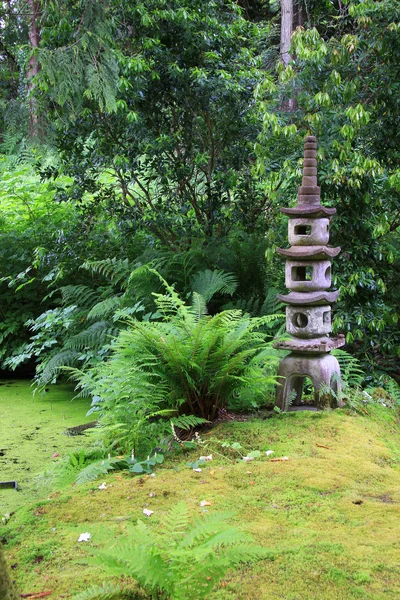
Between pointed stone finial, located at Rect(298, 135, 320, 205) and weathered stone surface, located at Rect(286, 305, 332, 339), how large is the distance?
69 centimetres

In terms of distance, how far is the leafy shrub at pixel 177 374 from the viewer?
3.74 metres

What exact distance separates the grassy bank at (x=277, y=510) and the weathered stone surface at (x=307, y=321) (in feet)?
1.68

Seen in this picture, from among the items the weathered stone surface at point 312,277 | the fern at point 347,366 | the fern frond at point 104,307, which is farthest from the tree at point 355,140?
the fern frond at point 104,307

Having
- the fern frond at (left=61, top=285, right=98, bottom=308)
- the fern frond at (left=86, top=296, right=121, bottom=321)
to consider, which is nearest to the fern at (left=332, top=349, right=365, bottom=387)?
the fern frond at (left=86, top=296, right=121, bottom=321)

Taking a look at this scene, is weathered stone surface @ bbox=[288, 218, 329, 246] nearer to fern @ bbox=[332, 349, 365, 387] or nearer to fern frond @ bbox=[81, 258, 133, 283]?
fern @ bbox=[332, 349, 365, 387]

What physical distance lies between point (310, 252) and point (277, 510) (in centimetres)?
185

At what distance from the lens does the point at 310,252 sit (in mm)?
4109

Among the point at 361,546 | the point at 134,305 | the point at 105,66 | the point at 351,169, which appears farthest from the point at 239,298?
the point at 361,546

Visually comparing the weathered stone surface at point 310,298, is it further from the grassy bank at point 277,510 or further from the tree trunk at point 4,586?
the tree trunk at point 4,586

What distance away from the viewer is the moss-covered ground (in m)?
2.10

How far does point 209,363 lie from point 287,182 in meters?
2.33

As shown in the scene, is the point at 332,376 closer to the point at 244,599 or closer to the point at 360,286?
the point at 360,286

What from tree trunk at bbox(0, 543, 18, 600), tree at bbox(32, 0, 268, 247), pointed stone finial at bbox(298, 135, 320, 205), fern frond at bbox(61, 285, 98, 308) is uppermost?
tree at bbox(32, 0, 268, 247)

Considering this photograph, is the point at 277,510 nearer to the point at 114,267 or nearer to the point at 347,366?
the point at 347,366
